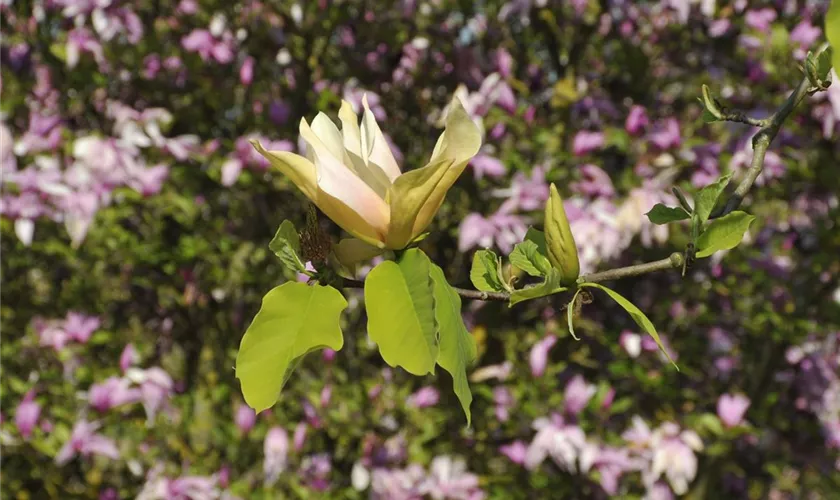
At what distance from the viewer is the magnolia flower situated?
0.62 meters

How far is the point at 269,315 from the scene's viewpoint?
1.90 ft

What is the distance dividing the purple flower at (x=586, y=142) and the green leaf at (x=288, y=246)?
192 centimetres

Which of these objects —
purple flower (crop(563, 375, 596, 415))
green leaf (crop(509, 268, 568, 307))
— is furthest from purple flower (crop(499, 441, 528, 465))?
green leaf (crop(509, 268, 568, 307))

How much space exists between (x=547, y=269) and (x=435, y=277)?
0.12m

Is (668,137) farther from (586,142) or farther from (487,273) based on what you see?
(487,273)

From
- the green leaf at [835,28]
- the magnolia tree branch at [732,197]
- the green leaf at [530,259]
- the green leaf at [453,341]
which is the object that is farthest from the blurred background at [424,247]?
the green leaf at [835,28]

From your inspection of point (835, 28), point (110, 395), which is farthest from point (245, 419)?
point (835, 28)

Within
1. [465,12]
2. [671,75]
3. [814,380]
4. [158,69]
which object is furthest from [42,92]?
[814,380]

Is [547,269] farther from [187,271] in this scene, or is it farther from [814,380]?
[814,380]

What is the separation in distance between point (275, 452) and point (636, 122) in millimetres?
1487

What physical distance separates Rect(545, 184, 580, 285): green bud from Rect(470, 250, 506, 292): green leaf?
58mm

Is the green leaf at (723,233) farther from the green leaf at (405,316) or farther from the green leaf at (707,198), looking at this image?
the green leaf at (405,316)

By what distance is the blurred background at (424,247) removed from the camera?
2.41 m

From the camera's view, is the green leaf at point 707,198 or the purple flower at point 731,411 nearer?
the green leaf at point 707,198
